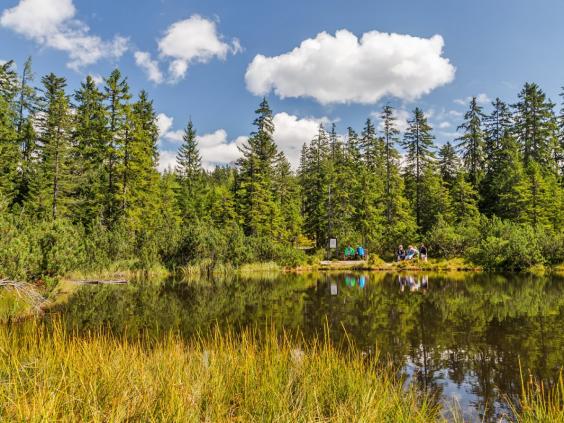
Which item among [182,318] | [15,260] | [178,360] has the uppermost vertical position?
[15,260]

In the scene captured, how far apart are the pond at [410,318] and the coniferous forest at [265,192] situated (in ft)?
20.2

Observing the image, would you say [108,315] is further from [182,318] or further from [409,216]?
[409,216]

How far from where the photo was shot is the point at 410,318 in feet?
43.2

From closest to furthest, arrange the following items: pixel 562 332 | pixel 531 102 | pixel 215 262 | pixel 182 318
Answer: pixel 562 332
pixel 182 318
pixel 215 262
pixel 531 102

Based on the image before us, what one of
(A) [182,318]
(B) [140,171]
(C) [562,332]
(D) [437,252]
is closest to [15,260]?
(A) [182,318]

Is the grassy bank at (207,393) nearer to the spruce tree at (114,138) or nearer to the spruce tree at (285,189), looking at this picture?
the spruce tree at (114,138)

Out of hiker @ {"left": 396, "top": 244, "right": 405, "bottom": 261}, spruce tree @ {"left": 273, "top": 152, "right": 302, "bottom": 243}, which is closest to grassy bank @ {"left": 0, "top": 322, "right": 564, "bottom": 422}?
hiker @ {"left": 396, "top": 244, "right": 405, "bottom": 261}

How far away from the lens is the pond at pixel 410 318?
301 inches

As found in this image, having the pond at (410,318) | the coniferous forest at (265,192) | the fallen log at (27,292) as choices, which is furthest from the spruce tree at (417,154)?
the fallen log at (27,292)

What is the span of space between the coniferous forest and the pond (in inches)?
243

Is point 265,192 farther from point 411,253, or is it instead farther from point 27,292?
point 27,292

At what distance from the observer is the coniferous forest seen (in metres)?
31.2

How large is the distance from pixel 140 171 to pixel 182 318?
23896mm

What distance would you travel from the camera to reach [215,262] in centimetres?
3162
